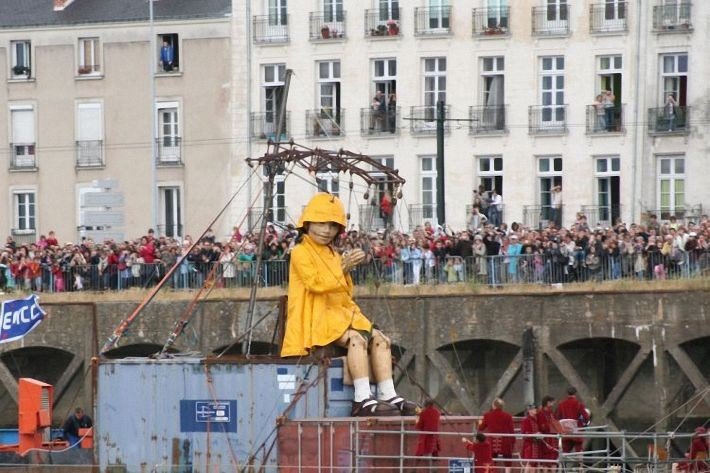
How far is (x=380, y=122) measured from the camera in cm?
7138

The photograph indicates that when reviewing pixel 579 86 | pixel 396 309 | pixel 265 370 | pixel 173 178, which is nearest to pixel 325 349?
pixel 265 370

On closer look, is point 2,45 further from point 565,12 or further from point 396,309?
point 396,309

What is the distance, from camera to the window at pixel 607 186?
68625mm

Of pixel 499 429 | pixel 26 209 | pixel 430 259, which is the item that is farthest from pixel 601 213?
pixel 499 429

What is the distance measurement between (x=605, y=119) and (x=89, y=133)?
17670mm

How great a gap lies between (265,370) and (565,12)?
31.9m

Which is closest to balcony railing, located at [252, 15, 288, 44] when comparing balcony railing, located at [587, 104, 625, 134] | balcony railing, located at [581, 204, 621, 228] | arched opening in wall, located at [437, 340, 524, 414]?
balcony railing, located at [587, 104, 625, 134]

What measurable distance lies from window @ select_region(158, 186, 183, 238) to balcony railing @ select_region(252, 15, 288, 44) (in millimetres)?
5916

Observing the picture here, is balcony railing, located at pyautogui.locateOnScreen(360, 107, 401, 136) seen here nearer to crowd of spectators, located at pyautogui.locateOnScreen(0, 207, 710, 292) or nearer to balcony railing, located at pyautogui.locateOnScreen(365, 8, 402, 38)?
balcony railing, located at pyautogui.locateOnScreen(365, 8, 402, 38)

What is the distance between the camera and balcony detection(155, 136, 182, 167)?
75125 millimetres

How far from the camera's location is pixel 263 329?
5534 cm

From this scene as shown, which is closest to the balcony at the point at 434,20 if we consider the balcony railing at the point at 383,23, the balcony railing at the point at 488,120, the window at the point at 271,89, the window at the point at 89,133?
the balcony railing at the point at 383,23

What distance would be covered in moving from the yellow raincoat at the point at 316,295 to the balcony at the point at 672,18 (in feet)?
99.5

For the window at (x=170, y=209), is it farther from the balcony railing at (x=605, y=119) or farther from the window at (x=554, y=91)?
the balcony railing at (x=605, y=119)
